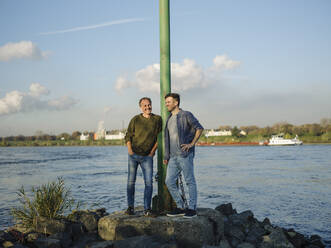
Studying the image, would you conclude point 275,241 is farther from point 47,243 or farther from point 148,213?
point 47,243

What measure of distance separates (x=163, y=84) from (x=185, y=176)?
1544 mm

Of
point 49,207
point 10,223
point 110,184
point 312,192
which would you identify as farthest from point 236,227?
point 110,184

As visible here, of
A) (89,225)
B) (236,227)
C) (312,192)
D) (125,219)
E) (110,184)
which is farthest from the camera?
(110,184)

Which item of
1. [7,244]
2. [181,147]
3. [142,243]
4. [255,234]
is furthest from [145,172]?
[255,234]

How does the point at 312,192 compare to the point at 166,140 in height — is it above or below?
below

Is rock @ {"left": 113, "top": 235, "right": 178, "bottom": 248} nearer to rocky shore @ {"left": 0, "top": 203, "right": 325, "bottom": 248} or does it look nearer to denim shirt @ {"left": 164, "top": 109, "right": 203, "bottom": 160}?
rocky shore @ {"left": 0, "top": 203, "right": 325, "bottom": 248}

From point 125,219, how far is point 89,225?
1091mm

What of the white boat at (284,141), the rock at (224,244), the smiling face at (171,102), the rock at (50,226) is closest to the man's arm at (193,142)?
the smiling face at (171,102)

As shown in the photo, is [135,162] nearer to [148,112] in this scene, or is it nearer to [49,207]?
[148,112]

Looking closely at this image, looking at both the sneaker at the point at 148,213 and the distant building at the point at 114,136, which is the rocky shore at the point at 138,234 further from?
the distant building at the point at 114,136

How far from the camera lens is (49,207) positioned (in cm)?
616

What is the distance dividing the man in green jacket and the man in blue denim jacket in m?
0.30

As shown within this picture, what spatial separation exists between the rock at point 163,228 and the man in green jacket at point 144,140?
0.39 meters

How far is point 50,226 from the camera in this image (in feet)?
17.0
